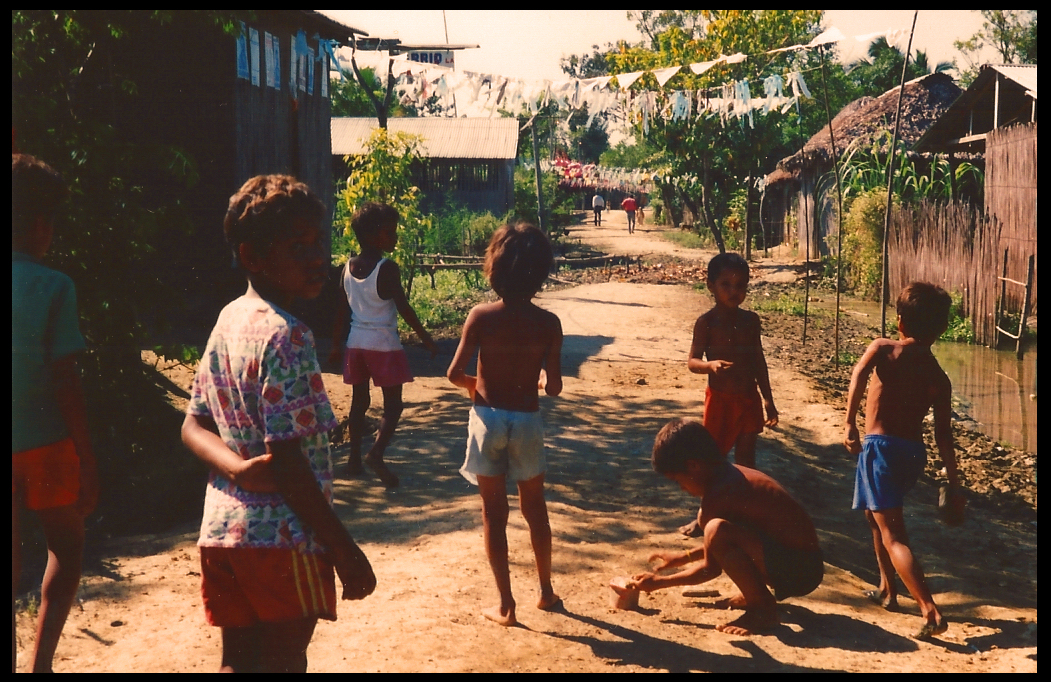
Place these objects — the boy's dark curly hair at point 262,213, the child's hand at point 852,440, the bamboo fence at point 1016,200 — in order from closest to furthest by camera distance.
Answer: the boy's dark curly hair at point 262,213 → the child's hand at point 852,440 → the bamboo fence at point 1016,200

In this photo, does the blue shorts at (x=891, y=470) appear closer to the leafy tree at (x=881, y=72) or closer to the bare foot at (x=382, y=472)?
the bare foot at (x=382, y=472)

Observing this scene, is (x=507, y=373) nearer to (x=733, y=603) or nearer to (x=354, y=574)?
(x=733, y=603)

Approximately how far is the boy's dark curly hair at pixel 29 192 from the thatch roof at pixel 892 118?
17.4 meters

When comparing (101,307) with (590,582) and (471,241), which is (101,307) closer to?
(590,582)

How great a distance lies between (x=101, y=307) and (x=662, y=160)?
29.8m

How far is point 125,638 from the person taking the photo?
3555 millimetres

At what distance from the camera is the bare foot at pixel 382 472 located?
550 centimetres

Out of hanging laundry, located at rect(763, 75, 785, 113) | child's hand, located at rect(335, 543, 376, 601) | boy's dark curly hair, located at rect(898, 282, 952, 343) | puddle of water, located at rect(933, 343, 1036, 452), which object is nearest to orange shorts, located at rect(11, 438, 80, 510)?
child's hand, located at rect(335, 543, 376, 601)

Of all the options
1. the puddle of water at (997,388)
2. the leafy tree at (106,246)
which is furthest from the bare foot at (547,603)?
the puddle of water at (997,388)

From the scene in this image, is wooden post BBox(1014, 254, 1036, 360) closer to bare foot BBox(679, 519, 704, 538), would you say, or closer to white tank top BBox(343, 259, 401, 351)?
bare foot BBox(679, 519, 704, 538)

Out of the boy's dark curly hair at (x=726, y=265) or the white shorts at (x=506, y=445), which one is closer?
the white shorts at (x=506, y=445)

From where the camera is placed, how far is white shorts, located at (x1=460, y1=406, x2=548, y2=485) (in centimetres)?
A: 351

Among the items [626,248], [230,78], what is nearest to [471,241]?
[626,248]

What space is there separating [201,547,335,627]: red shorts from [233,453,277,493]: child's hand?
142mm
